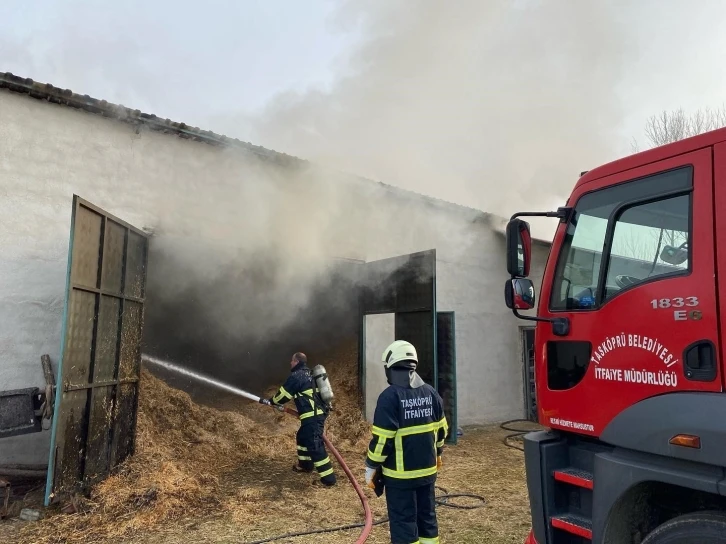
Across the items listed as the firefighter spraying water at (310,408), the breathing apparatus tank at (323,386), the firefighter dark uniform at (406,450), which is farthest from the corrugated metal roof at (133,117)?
the firefighter dark uniform at (406,450)

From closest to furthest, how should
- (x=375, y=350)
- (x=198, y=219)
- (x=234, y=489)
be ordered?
(x=234, y=489) → (x=198, y=219) → (x=375, y=350)

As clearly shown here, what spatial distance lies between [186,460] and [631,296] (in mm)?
5986

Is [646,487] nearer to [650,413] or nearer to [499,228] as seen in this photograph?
[650,413]

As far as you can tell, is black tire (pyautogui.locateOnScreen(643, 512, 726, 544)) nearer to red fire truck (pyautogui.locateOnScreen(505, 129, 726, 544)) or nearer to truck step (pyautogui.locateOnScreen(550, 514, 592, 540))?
red fire truck (pyautogui.locateOnScreen(505, 129, 726, 544))

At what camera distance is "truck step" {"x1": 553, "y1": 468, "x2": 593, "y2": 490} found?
9.42ft

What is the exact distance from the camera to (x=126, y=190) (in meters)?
7.27

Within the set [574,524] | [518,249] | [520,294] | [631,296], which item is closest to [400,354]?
[520,294]

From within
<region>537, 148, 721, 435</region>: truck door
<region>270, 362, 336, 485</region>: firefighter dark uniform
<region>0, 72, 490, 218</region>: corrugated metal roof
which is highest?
<region>0, 72, 490, 218</region>: corrugated metal roof

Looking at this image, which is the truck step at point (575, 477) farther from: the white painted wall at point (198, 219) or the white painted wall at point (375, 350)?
the white painted wall at point (375, 350)

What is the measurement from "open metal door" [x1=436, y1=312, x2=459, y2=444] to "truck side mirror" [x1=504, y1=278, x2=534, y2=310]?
5678 mm

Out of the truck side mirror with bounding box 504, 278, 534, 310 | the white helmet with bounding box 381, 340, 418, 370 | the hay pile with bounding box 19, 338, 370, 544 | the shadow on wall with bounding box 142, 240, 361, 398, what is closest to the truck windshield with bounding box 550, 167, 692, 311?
the truck side mirror with bounding box 504, 278, 534, 310

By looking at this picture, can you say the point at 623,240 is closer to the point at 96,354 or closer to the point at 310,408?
the point at 310,408

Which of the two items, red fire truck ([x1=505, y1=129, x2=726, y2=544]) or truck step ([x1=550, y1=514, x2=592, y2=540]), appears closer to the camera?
red fire truck ([x1=505, y1=129, x2=726, y2=544])

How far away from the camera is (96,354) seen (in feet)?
18.3
